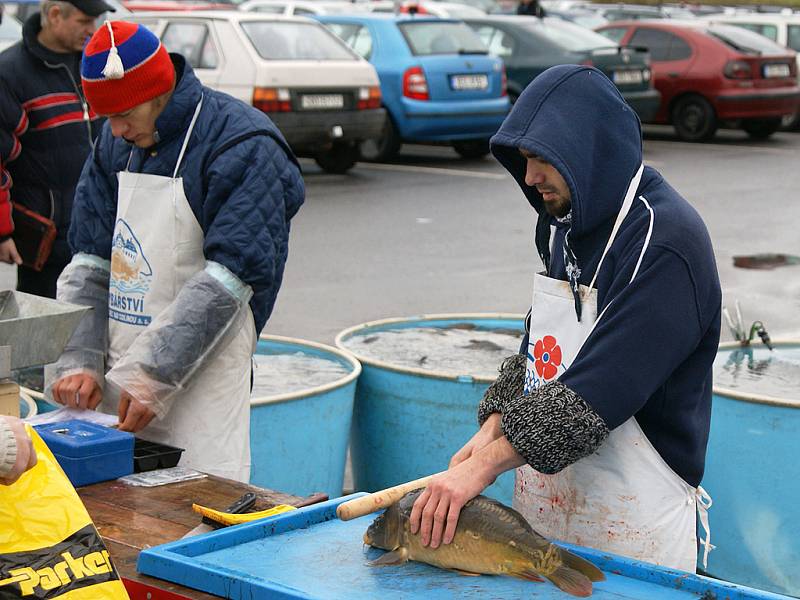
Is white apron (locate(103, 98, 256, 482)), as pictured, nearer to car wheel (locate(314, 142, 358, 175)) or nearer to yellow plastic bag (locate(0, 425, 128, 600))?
yellow plastic bag (locate(0, 425, 128, 600))

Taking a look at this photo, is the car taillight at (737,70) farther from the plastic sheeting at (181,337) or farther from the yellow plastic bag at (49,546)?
the yellow plastic bag at (49,546)

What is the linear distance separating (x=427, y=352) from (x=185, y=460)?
1826 millimetres

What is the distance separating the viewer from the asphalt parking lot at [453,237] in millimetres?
8742

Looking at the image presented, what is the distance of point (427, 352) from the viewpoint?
545cm

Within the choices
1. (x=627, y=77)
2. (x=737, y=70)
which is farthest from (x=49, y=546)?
(x=737, y=70)

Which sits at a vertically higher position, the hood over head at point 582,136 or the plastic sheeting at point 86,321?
the hood over head at point 582,136

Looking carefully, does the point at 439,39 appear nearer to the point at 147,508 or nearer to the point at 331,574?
the point at 147,508

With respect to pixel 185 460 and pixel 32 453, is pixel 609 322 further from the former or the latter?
pixel 185 460

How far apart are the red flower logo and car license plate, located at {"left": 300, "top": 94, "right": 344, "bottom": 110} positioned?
10.6 meters

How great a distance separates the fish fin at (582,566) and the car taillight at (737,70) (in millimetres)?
15630

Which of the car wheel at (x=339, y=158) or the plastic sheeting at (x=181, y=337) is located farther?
the car wheel at (x=339, y=158)

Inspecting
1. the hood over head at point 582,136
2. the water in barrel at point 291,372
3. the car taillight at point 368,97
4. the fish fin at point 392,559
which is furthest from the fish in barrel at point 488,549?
the car taillight at point 368,97

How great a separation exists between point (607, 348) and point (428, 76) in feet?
39.8

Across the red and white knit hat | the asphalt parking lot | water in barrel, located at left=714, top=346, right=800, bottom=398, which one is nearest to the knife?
the red and white knit hat
